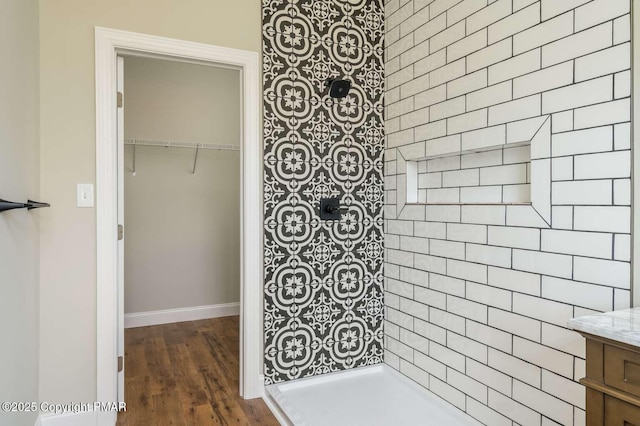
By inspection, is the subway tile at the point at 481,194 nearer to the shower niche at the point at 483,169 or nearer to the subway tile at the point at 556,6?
the shower niche at the point at 483,169

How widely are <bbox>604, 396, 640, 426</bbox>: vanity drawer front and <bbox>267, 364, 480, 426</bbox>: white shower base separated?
42.7 inches

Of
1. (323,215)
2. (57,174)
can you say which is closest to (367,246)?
(323,215)

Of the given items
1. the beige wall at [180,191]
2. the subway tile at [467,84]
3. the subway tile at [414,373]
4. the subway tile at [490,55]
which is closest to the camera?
the subway tile at [490,55]

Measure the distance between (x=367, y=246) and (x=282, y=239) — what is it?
0.58 meters

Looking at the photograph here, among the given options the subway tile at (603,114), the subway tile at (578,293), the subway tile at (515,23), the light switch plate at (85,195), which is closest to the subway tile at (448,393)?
the subway tile at (578,293)

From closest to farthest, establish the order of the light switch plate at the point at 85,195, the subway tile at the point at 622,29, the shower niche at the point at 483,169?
the subway tile at the point at 622,29, the shower niche at the point at 483,169, the light switch plate at the point at 85,195

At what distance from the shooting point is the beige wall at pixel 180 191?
3721 mm

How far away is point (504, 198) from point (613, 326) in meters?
0.94

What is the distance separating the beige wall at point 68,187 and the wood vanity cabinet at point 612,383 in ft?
6.97

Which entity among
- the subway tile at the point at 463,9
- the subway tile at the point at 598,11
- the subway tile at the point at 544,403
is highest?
the subway tile at the point at 463,9

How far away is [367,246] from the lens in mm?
2586

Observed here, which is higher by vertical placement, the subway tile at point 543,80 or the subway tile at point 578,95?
the subway tile at point 543,80

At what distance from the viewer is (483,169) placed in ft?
6.42

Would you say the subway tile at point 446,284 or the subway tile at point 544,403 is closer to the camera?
the subway tile at point 544,403
